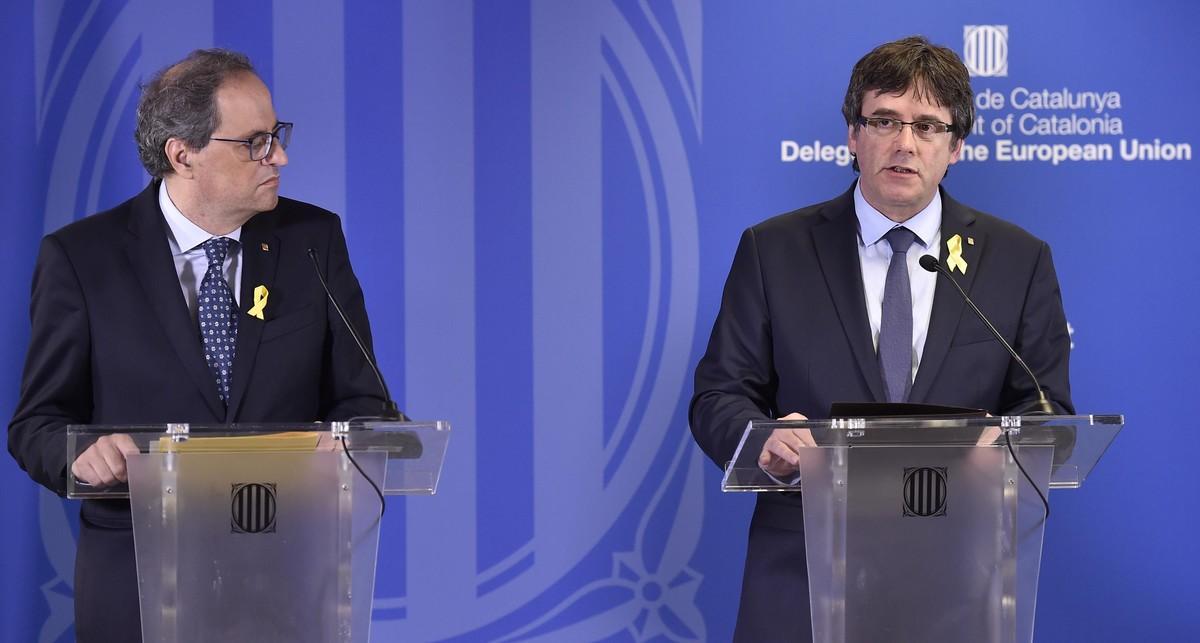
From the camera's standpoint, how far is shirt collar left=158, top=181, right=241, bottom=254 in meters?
3.03

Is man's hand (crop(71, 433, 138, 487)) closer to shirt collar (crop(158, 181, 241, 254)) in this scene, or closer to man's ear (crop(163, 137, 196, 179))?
shirt collar (crop(158, 181, 241, 254))

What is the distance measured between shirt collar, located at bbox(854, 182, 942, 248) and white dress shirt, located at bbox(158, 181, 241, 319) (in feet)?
4.55

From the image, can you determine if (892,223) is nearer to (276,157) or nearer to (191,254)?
(276,157)

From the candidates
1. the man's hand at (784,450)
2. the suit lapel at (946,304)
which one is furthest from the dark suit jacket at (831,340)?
the man's hand at (784,450)

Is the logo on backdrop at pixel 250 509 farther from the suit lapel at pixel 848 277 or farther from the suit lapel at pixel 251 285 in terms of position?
the suit lapel at pixel 848 277

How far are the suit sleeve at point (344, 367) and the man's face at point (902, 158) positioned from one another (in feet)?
3.90

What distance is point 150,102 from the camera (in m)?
3.14

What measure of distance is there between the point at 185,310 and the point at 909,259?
157cm

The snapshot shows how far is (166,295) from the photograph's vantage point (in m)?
2.94

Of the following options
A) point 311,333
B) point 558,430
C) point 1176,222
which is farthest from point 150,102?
point 1176,222

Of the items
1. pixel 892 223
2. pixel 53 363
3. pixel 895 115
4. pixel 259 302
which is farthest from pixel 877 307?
pixel 53 363

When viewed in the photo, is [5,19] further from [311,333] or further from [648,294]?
[648,294]

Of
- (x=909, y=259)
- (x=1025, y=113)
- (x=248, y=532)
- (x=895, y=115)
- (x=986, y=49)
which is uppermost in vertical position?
(x=986, y=49)

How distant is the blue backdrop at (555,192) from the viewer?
411cm
